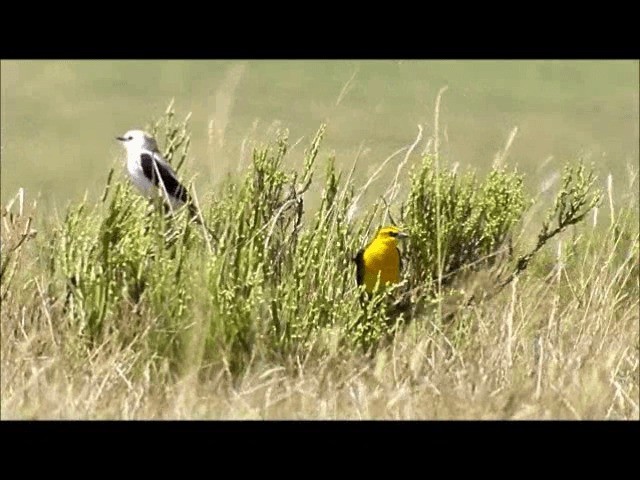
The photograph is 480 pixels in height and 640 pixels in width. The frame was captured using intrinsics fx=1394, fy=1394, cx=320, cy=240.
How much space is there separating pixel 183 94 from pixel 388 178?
1651 centimetres

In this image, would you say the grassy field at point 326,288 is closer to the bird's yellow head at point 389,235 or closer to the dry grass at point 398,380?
the dry grass at point 398,380

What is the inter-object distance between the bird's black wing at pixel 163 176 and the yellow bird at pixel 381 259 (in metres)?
1.02

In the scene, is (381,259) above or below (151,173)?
below

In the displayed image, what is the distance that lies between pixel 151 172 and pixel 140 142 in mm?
420

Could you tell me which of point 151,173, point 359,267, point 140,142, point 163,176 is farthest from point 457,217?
point 140,142

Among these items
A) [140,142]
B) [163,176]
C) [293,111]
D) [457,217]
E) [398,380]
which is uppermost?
[293,111]

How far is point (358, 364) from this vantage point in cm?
662

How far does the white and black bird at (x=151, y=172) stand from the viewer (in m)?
7.43

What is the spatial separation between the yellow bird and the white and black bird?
96 centimetres

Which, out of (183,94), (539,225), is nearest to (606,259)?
(539,225)

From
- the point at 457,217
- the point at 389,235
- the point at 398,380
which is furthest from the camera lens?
the point at 457,217

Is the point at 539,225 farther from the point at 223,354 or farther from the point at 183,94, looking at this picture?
the point at 183,94

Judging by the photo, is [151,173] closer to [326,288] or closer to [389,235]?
[326,288]

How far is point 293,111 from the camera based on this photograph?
11.5 metres
